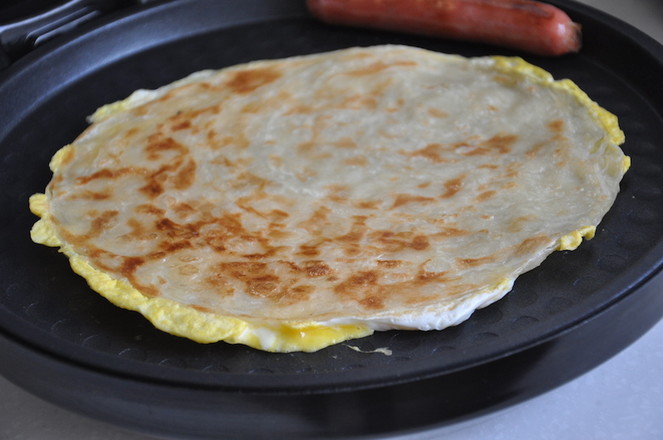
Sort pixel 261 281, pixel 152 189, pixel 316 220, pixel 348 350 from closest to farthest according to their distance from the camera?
pixel 348 350 < pixel 261 281 < pixel 316 220 < pixel 152 189

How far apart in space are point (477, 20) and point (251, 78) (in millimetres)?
654

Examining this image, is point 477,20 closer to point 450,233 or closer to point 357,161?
point 357,161

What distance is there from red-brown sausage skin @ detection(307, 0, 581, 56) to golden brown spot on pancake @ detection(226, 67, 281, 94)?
1.22ft

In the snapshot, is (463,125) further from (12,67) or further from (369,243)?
(12,67)

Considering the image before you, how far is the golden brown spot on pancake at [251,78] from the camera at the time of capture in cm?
238

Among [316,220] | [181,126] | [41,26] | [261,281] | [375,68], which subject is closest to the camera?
[261,281]

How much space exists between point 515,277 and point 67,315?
34.0 inches

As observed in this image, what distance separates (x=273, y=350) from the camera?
61.6 inches

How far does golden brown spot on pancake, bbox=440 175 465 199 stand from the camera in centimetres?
190

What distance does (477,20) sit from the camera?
2.49 m

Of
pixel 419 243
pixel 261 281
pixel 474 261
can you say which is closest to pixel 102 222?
pixel 261 281

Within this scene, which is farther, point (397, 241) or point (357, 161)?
point (357, 161)

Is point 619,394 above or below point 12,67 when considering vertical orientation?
below

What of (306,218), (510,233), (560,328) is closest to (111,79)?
(306,218)
